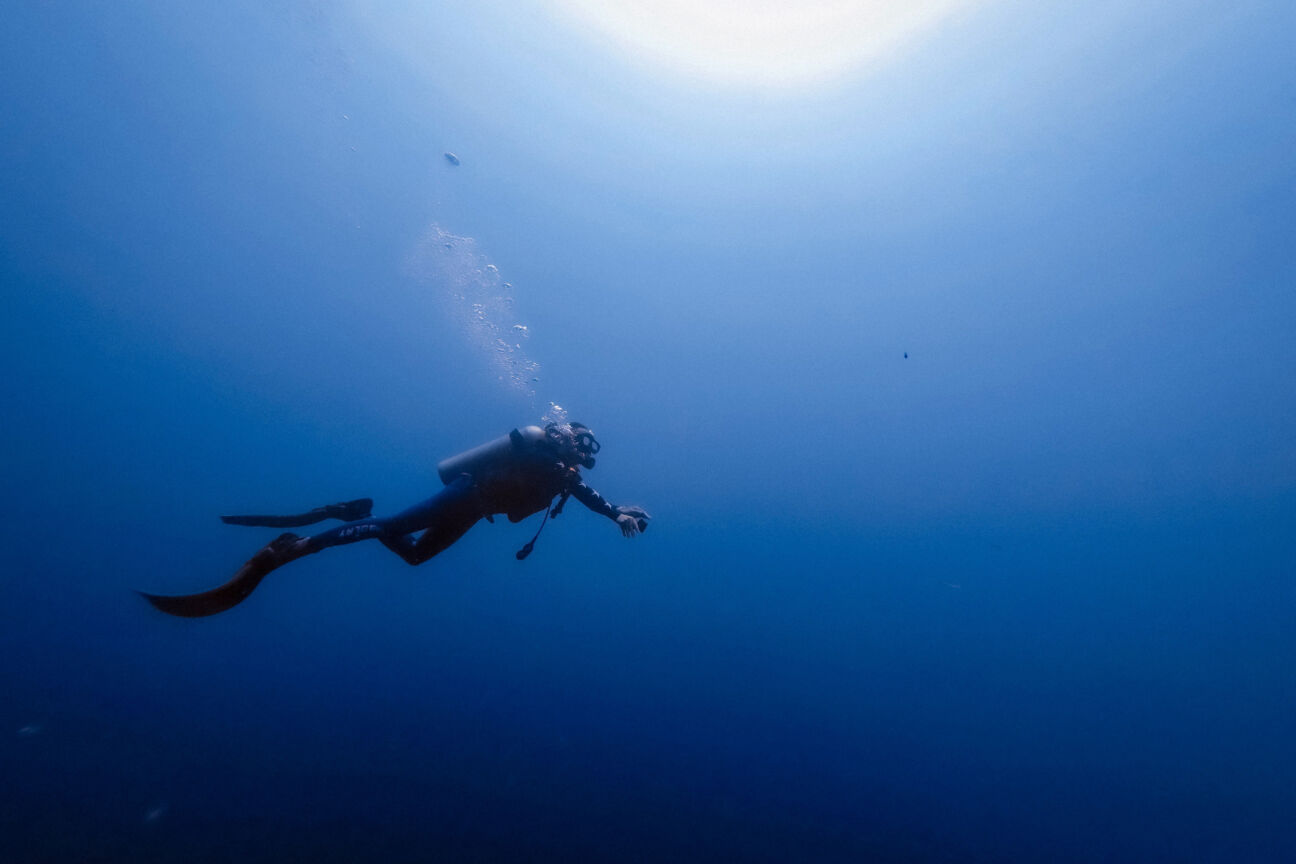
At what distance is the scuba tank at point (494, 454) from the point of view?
4.25 m

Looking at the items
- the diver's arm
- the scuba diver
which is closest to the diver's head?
the scuba diver

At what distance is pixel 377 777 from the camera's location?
49.8 feet

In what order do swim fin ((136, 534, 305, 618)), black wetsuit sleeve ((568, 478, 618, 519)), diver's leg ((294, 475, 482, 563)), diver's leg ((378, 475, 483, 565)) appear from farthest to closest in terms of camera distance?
black wetsuit sleeve ((568, 478, 618, 519)) → diver's leg ((378, 475, 483, 565)) → diver's leg ((294, 475, 482, 563)) → swim fin ((136, 534, 305, 618))

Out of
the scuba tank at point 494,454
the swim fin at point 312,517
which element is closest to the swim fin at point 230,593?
the swim fin at point 312,517

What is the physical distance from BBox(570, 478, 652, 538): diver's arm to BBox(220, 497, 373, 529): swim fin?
1.75 meters

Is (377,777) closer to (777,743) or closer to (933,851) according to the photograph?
(777,743)

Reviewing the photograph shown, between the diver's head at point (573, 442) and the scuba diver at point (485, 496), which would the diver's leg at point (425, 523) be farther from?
the diver's head at point (573, 442)

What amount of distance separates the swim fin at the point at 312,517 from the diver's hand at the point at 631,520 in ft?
6.90

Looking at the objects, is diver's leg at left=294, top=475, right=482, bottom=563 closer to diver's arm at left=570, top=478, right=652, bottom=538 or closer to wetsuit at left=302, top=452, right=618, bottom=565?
wetsuit at left=302, top=452, right=618, bottom=565

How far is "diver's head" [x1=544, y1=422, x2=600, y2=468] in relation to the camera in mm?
4297

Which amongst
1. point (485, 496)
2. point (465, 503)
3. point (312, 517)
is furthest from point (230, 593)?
point (485, 496)

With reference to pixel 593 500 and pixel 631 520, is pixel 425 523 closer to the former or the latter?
pixel 593 500

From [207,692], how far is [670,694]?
Result: 2131 centimetres

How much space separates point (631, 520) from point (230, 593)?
10.2 ft
